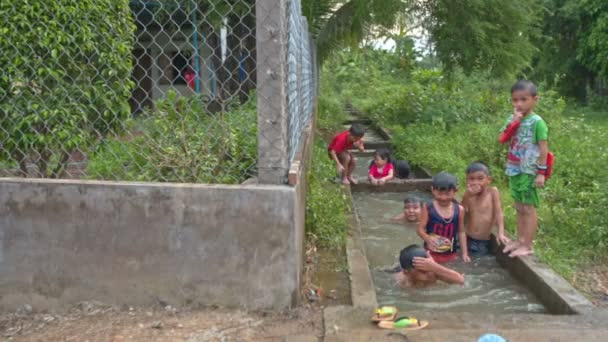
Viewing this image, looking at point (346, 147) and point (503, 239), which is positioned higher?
point (346, 147)

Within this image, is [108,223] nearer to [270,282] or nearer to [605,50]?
[270,282]

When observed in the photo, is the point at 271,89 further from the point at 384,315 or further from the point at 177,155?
the point at 384,315

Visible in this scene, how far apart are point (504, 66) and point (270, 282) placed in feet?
32.1

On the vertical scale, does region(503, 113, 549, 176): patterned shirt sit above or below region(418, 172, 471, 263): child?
above

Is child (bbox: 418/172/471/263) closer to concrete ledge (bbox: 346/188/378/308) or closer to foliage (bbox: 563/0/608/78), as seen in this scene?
concrete ledge (bbox: 346/188/378/308)

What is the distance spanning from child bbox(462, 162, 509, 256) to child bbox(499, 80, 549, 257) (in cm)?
21

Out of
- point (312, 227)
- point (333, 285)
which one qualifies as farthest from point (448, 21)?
point (333, 285)

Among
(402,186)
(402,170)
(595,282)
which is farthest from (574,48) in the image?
(595,282)

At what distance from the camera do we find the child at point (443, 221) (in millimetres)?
4723

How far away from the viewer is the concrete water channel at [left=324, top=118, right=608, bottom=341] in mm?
3078

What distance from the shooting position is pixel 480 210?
5.00 metres

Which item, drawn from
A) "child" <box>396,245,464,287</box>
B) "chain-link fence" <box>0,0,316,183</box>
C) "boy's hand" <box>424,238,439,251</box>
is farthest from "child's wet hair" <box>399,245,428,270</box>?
"chain-link fence" <box>0,0,316,183</box>

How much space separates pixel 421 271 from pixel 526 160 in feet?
4.10

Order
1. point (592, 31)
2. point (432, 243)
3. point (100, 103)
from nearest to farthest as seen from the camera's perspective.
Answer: point (100, 103)
point (432, 243)
point (592, 31)
